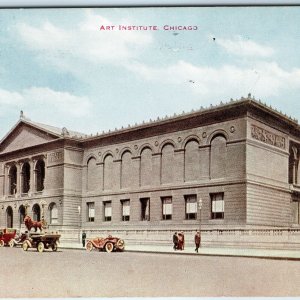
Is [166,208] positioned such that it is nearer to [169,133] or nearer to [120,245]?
[169,133]

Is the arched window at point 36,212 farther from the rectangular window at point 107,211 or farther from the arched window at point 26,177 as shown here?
the rectangular window at point 107,211

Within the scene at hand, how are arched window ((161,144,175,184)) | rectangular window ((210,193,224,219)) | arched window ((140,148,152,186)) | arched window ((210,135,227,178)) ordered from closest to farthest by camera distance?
arched window ((210,135,227,178)), rectangular window ((210,193,224,219)), arched window ((161,144,175,184)), arched window ((140,148,152,186))

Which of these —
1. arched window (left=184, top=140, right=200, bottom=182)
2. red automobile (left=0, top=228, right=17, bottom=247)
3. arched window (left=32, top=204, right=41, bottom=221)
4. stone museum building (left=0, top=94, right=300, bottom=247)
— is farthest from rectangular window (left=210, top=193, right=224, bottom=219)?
red automobile (left=0, top=228, right=17, bottom=247)

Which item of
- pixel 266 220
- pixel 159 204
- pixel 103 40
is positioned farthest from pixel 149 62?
pixel 159 204

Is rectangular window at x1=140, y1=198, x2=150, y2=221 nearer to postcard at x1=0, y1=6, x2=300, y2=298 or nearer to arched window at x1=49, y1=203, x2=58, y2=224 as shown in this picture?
postcard at x1=0, y1=6, x2=300, y2=298

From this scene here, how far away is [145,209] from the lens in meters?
35.5

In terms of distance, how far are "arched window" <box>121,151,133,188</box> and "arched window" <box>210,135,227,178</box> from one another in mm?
6161

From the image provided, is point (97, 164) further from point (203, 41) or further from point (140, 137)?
point (203, 41)

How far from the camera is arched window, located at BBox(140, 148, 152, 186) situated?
3475cm

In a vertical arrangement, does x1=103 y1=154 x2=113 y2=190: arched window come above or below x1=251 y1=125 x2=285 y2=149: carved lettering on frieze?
below

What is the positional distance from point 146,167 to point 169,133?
2.81 metres

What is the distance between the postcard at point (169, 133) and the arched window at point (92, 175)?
0.24m

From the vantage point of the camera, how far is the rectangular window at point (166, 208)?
1357 inches

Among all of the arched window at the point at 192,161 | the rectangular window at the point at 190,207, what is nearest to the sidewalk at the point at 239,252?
the rectangular window at the point at 190,207
